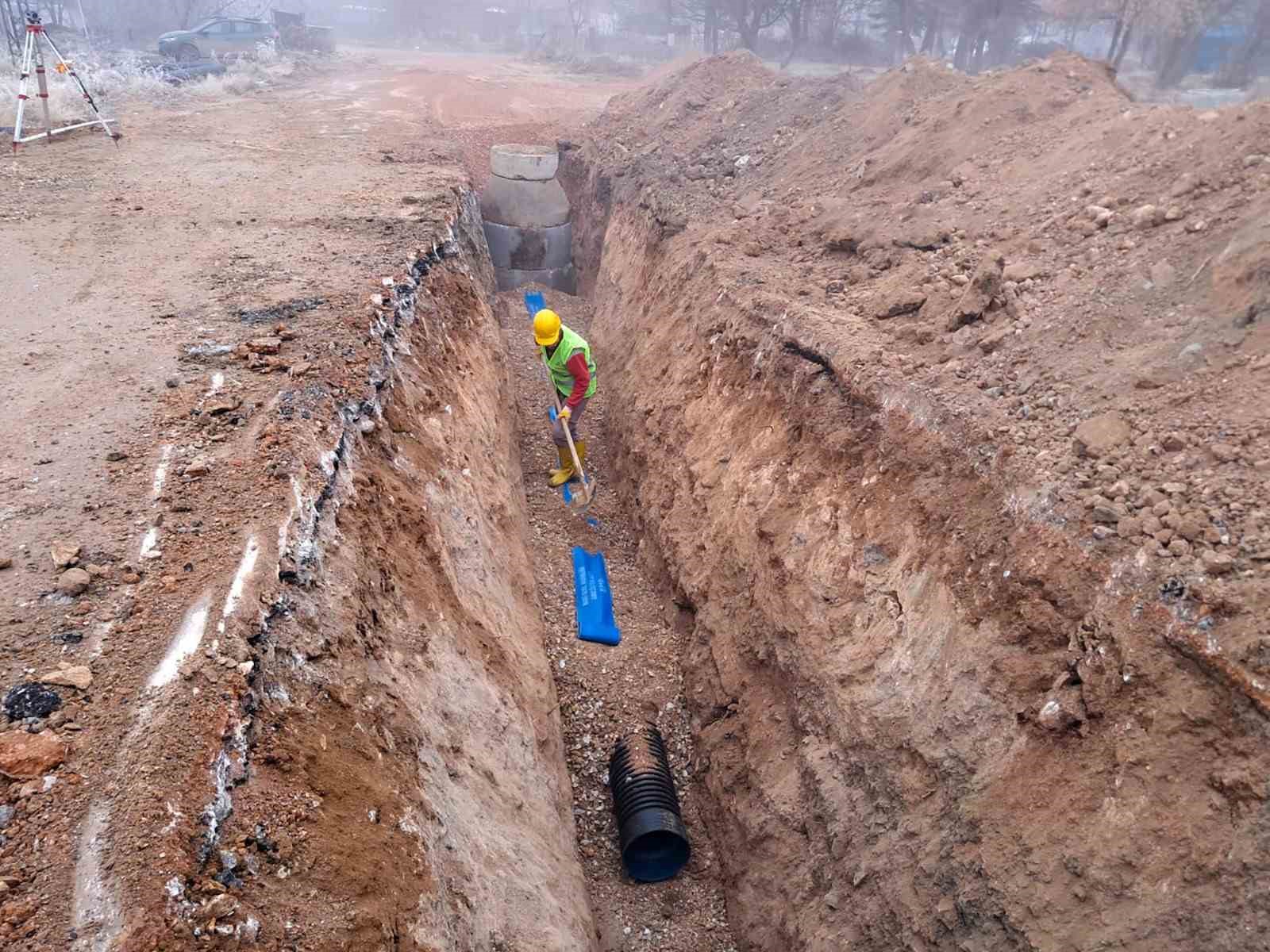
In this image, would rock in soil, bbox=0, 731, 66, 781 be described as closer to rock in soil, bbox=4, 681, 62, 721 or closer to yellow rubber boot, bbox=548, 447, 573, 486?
rock in soil, bbox=4, 681, 62, 721

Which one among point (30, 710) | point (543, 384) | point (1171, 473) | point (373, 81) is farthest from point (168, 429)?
point (373, 81)

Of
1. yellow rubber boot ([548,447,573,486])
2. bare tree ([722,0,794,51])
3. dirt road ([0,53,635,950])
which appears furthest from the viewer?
bare tree ([722,0,794,51])

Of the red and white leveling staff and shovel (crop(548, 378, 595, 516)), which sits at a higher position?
the red and white leveling staff

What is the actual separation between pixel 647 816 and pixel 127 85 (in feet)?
72.3

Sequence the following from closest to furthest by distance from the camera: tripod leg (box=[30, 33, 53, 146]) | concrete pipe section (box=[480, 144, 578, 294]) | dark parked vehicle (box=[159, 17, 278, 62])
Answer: tripod leg (box=[30, 33, 53, 146])
concrete pipe section (box=[480, 144, 578, 294])
dark parked vehicle (box=[159, 17, 278, 62])

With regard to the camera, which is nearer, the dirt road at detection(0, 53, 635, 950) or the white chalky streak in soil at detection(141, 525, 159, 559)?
the dirt road at detection(0, 53, 635, 950)

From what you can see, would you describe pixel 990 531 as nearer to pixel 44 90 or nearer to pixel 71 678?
pixel 71 678

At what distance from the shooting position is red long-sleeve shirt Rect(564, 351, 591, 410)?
7.79 meters

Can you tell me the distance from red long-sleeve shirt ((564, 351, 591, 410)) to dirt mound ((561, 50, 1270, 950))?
2.53 feet

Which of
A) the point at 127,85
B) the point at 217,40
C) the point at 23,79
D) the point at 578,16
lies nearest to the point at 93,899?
the point at 23,79

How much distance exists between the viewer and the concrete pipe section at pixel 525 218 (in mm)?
13375

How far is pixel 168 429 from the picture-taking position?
4.43 metres

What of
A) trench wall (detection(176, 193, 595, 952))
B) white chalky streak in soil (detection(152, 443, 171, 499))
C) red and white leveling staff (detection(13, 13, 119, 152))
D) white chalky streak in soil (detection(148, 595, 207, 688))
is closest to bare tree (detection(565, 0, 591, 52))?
red and white leveling staff (detection(13, 13, 119, 152))

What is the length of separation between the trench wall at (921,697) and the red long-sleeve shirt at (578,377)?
54.6 inches
